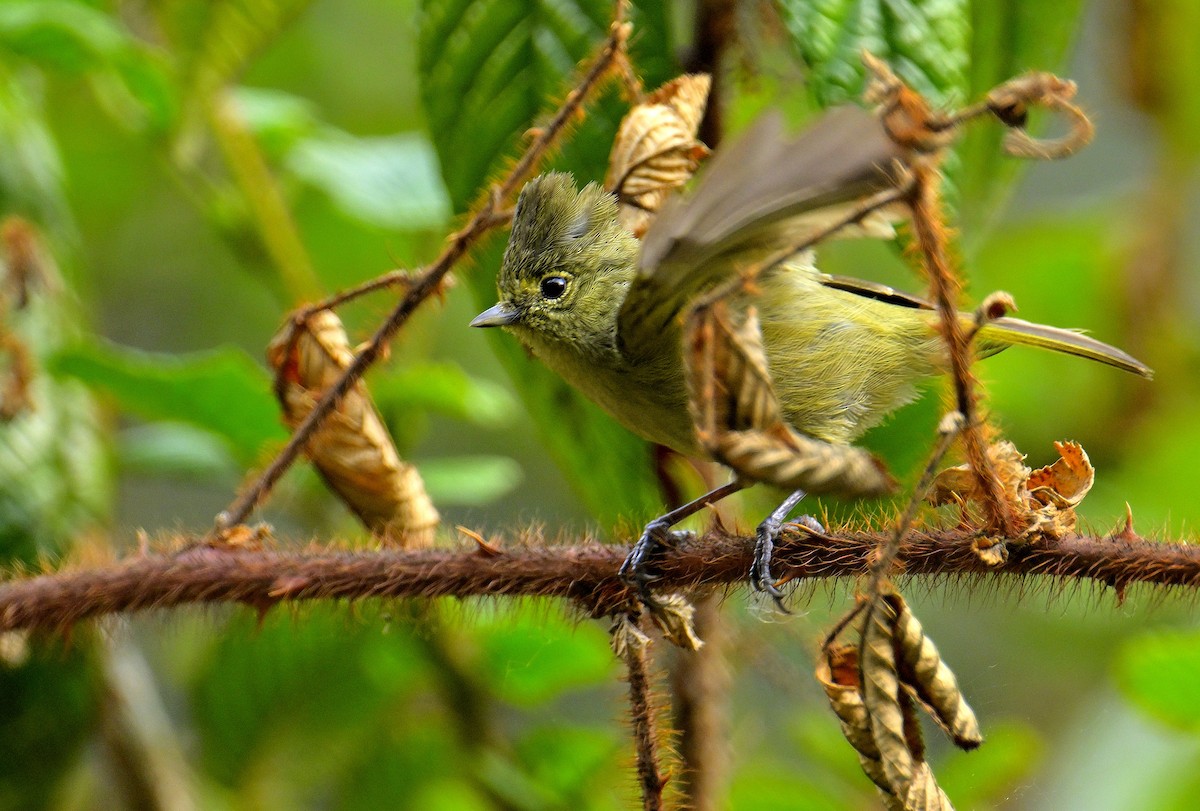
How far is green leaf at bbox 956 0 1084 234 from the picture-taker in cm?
167

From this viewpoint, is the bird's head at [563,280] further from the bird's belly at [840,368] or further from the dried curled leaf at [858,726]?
the dried curled leaf at [858,726]

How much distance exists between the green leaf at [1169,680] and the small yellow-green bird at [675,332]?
1.47 ft

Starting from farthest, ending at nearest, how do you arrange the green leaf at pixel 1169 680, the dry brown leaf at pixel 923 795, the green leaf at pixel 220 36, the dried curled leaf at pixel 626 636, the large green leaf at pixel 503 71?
the green leaf at pixel 220 36 < the green leaf at pixel 1169 680 < the large green leaf at pixel 503 71 < the dried curled leaf at pixel 626 636 < the dry brown leaf at pixel 923 795

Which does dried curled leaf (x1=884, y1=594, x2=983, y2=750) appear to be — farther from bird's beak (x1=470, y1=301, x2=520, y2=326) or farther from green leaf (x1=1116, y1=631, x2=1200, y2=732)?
bird's beak (x1=470, y1=301, x2=520, y2=326)

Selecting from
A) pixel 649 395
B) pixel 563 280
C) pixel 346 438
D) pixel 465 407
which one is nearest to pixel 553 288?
pixel 563 280

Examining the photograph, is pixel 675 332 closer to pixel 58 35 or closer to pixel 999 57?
pixel 999 57

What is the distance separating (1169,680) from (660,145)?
1104 millimetres

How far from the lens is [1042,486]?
3.84 feet

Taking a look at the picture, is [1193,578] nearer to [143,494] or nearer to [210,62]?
[210,62]

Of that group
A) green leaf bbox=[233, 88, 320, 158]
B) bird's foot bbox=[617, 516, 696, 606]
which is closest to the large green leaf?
bird's foot bbox=[617, 516, 696, 606]

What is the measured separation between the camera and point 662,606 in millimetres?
1246

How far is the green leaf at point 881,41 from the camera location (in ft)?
4.99

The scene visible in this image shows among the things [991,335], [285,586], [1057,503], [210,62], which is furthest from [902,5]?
[210,62]

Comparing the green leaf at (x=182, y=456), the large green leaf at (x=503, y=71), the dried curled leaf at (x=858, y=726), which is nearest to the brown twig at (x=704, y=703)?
the large green leaf at (x=503, y=71)
